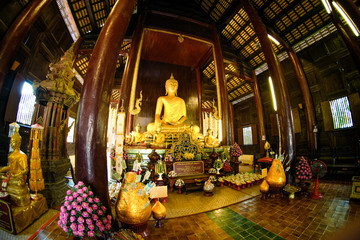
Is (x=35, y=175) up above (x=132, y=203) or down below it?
above

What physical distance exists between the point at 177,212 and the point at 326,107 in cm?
1014

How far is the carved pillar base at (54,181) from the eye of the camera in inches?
121

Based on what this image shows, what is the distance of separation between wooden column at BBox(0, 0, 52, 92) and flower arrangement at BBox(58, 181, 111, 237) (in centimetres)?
503

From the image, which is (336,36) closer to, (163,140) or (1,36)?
(163,140)

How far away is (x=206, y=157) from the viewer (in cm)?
509

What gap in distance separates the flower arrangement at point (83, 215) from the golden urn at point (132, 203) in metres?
0.21

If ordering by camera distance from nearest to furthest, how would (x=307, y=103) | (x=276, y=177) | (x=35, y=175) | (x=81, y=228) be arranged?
(x=81, y=228) < (x=35, y=175) < (x=276, y=177) < (x=307, y=103)

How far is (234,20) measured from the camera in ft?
31.4

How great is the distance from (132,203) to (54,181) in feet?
8.39

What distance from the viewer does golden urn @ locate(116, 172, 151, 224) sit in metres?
1.97

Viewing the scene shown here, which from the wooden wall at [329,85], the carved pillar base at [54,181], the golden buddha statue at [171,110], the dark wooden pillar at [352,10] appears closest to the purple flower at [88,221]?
the carved pillar base at [54,181]

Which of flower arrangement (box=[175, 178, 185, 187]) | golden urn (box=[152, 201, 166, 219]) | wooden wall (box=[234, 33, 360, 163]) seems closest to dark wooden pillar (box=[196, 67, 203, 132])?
flower arrangement (box=[175, 178, 185, 187])

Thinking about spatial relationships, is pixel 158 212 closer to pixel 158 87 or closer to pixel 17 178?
pixel 17 178

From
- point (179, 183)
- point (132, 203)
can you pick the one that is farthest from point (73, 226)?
point (179, 183)
